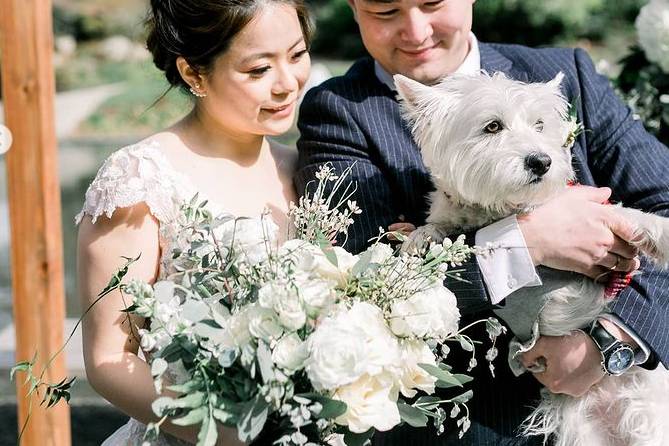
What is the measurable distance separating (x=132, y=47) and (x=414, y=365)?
17.9 m

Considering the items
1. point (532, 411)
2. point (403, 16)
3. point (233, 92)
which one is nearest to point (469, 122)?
point (403, 16)

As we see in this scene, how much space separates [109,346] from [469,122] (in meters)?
1.02

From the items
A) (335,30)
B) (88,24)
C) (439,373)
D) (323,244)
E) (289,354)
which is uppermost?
(323,244)

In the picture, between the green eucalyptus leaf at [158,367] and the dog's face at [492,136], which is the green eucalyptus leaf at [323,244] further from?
the dog's face at [492,136]

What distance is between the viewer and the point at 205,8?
7.60 feet

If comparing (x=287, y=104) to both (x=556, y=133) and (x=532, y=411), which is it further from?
(x=532, y=411)

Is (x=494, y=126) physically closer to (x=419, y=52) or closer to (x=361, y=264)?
(x=419, y=52)

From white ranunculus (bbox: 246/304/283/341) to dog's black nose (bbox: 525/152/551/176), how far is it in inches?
32.2

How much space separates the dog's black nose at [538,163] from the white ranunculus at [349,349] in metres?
0.66

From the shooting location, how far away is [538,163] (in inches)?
85.0

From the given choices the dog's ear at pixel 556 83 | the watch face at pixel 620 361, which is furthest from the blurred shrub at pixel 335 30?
the watch face at pixel 620 361

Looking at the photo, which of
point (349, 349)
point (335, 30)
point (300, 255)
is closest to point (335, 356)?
point (349, 349)

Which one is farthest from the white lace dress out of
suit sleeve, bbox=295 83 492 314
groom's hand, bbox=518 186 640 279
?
groom's hand, bbox=518 186 640 279

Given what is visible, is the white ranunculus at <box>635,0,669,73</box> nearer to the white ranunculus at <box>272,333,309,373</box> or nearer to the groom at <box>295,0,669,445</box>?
the groom at <box>295,0,669,445</box>
